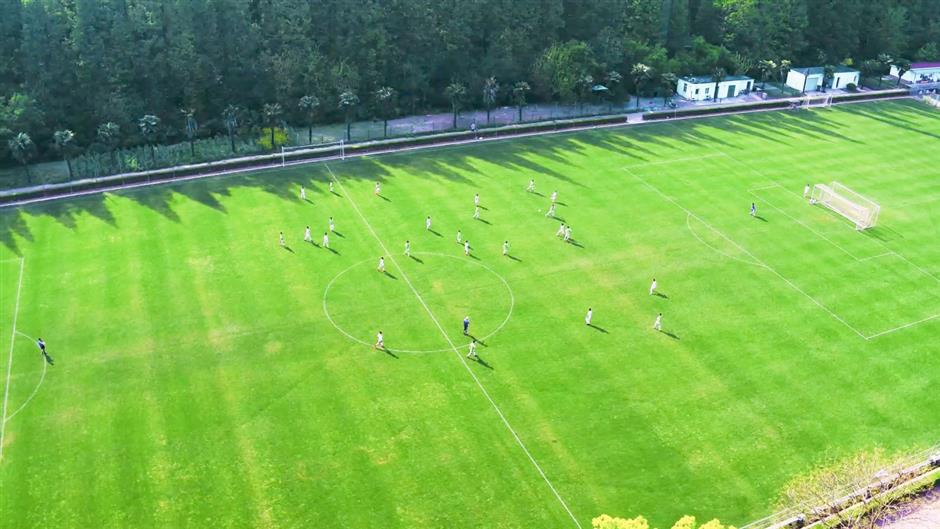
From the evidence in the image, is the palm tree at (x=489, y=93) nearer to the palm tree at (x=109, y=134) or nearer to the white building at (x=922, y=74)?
the palm tree at (x=109, y=134)

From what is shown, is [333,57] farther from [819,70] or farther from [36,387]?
[819,70]

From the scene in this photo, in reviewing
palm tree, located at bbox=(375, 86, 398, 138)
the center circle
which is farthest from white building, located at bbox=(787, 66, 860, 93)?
the center circle

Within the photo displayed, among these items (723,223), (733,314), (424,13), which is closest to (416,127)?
(424,13)

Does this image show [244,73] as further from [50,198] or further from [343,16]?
[50,198]

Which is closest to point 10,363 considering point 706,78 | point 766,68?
point 706,78

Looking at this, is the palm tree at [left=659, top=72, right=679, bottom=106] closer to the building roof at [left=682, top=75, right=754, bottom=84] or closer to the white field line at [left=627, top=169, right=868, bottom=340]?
the building roof at [left=682, top=75, right=754, bottom=84]

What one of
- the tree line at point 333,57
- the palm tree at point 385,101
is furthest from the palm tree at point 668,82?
the palm tree at point 385,101
